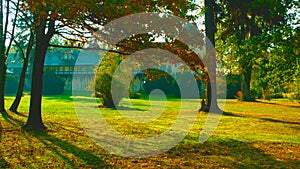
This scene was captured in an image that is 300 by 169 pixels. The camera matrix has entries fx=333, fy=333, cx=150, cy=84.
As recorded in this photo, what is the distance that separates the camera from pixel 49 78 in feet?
170

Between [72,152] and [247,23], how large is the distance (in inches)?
672

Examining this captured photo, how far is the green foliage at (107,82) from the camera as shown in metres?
26.1

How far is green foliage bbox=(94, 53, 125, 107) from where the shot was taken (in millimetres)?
26116

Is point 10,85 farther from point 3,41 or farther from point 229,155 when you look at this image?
point 229,155

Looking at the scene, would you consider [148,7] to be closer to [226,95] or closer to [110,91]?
[110,91]

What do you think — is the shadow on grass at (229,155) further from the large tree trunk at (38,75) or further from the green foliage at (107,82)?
the green foliage at (107,82)

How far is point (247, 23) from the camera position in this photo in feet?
72.0

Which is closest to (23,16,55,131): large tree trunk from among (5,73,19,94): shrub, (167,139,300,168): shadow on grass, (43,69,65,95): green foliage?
(167,139,300,168): shadow on grass

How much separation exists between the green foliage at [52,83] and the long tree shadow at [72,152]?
139 ft

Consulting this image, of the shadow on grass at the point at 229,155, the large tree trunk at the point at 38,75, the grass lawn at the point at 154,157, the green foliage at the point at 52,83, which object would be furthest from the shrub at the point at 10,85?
the shadow on grass at the point at 229,155

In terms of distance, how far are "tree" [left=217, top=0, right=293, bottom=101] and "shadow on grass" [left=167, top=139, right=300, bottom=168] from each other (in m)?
7.72

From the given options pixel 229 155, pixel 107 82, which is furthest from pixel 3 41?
pixel 229 155

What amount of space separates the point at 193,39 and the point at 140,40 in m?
1.73

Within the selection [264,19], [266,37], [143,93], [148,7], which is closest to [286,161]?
[148,7]
